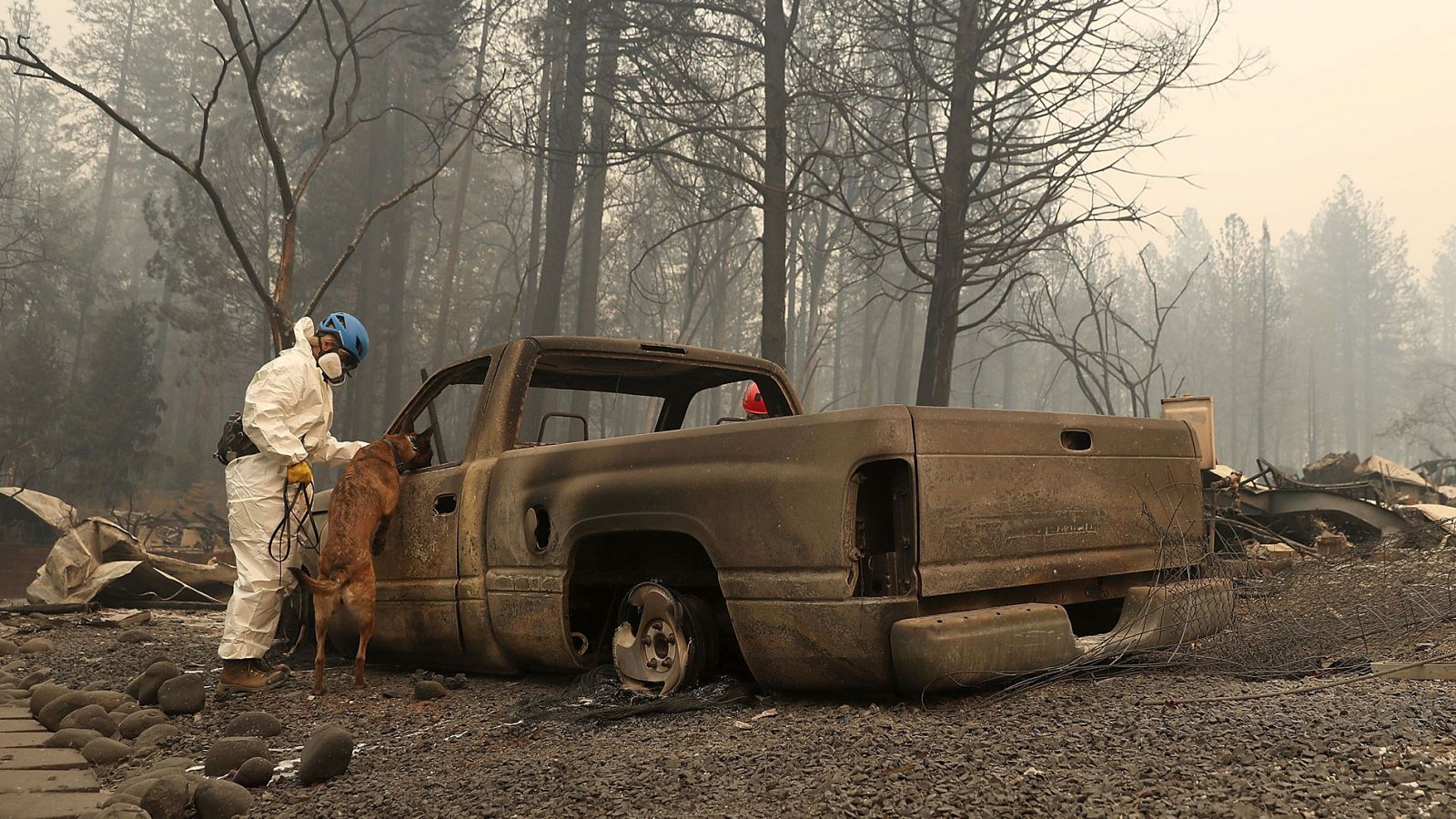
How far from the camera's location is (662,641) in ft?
14.3

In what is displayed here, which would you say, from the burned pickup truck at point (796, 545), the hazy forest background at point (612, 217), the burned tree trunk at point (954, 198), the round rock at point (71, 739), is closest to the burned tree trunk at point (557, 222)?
the hazy forest background at point (612, 217)

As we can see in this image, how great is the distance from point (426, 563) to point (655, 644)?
1.60 meters

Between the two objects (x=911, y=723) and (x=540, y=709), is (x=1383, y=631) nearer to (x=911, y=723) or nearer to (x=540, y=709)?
(x=911, y=723)

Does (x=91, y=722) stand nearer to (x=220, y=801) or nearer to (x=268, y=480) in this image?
(x=268, y=480)

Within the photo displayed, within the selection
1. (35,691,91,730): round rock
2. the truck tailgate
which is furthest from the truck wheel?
(35,691,91,730): round rock

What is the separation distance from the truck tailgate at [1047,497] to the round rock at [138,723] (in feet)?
12.0

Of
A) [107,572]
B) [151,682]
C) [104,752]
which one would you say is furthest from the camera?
[107,572]

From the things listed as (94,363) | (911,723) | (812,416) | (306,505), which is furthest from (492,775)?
(94,363)

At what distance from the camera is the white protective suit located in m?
5.62

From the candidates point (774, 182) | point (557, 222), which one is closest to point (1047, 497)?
point (774, 182)

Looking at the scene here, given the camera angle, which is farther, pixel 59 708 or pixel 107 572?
pixel 107 572

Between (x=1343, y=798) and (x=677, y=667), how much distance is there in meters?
2.42

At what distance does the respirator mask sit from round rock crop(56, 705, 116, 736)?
2090mm

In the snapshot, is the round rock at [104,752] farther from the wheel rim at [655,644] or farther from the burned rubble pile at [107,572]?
the burned rubble pile at [107,572]
